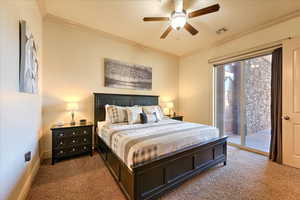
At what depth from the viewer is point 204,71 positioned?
417 cm

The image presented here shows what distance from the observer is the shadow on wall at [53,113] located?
2.73m

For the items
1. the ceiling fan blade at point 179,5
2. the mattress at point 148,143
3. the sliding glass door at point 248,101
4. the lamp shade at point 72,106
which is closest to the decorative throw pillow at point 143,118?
the mattress at point 148,143

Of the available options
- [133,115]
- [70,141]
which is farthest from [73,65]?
[133,115]

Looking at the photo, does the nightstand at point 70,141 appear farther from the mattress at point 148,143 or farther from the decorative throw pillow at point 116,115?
the mattress at point 148,143

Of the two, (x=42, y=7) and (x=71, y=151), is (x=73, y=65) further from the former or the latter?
(x=71, y=151)

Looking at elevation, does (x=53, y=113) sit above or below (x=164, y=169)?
above

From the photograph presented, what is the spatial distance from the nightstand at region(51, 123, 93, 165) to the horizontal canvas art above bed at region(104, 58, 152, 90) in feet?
4.23

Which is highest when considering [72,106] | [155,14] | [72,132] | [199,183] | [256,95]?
[155,14]

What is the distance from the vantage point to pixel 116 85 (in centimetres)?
356

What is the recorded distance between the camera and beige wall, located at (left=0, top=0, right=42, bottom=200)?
1.16 meters

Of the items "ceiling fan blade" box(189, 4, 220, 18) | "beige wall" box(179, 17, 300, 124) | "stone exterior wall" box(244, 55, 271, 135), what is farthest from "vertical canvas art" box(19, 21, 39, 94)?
"stone exterior wall" box(244, 55, 271, 135)

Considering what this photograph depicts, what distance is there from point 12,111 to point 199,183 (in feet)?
8.28

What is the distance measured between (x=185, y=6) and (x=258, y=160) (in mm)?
3423

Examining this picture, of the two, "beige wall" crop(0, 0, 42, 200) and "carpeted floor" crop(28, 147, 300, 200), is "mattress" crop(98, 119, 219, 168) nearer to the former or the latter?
"carpeted floor" crop(28, 147, 300, 200)
